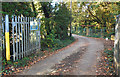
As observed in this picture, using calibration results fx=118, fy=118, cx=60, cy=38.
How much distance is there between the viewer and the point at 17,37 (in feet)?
22.0

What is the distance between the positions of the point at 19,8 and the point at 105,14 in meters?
17.3

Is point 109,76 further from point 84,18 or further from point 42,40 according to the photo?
point 84,18

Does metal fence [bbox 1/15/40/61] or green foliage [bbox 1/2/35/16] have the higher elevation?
green foliage [bbox 1/2/35/16]

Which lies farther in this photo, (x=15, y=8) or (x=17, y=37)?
(x=15, y=8)

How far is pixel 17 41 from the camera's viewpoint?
21.2 ft

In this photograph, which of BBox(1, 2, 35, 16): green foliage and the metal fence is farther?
BBox(1, 2, 35, 16): green foliage

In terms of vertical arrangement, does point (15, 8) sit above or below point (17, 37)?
above

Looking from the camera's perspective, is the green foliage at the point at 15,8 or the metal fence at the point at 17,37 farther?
the green foliage at the point at 15,8

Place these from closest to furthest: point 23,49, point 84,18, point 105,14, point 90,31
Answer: point 23,49, point 105,14, point 84,18, point 90,31

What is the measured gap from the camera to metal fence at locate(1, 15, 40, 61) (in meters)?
5.93

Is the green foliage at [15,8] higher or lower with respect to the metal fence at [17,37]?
higher

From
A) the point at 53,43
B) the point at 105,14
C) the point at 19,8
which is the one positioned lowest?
the point at 53,43

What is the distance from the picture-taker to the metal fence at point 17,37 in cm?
593

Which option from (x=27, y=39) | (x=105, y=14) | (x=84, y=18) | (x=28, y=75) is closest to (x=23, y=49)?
(x=27, y=39)
